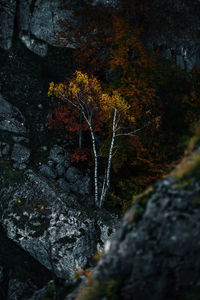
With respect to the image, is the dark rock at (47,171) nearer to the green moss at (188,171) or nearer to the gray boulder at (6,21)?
the green moss at (188,171)

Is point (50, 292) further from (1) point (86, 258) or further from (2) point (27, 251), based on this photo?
(2) point (27, 251)

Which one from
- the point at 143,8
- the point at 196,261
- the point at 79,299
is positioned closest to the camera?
the point at 196,261

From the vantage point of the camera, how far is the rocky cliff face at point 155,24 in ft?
39.0

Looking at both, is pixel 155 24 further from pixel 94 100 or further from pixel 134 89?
pixel 94 100

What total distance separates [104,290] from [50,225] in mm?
6205

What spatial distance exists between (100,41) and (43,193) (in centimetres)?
992

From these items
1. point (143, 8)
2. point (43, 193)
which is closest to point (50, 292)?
point (43, 193)

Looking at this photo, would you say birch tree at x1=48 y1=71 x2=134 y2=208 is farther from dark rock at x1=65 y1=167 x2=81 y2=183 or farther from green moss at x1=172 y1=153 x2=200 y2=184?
green moss at x1=172 y1=153 x2=200 y2=184

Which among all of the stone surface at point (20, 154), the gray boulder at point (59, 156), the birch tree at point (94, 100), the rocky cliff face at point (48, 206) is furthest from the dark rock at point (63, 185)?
the stone surface at point (20, 154)

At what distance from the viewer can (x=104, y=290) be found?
319 cm

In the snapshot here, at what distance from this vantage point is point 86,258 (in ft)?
27.5

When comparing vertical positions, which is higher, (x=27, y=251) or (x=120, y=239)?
(x=120, y=239)

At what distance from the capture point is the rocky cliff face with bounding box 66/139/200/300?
9.27 ft

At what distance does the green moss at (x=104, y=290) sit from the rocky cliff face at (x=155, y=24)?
12.1 m
